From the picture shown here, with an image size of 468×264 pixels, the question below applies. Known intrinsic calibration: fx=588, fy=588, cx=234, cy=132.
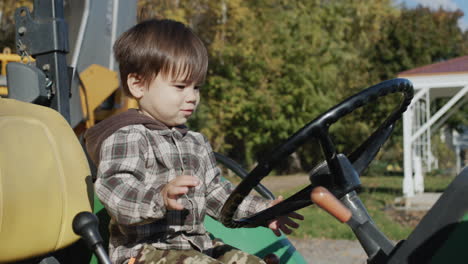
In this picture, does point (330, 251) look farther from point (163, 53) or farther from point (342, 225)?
point (163, 53)

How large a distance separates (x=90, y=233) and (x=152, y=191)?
0.63 ft

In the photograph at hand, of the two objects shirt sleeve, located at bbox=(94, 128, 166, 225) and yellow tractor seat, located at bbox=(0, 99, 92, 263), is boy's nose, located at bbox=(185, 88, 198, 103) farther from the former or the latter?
yellow tractor seat, located at bbox=(0, 99, 92, 263)

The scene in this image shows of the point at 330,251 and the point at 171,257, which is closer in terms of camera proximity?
the point at 171,257

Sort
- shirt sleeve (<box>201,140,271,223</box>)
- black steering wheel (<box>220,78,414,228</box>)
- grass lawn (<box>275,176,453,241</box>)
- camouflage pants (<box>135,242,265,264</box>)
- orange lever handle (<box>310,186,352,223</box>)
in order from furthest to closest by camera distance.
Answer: grass lawn (<box>275,176,453,241</box>) → shirt sleeve (<box>201,140,271,223</box>) → camouflage pants (<box>135,242,265,264</box>) → black steering wheel (<box>220,78,414,228</box>) → orange lever handle (<box>310,186,352,223</box>)

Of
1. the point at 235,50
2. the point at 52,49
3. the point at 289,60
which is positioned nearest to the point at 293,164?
the point at 289,60

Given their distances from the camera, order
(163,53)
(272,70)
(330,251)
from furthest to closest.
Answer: (272,70)
(330,251)
(163,53)

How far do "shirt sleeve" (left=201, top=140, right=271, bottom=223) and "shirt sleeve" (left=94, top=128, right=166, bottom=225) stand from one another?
0.36 metres

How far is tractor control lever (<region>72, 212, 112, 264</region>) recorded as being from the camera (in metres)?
1.48

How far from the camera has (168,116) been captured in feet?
6.09

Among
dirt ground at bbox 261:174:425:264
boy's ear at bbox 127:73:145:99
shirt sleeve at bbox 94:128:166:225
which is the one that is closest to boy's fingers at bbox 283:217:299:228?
shirt sleeve at bbox 94:128:166:225

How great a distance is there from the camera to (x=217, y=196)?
207 centimetres

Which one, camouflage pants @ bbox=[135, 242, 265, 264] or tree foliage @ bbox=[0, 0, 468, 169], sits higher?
camouflage pants @ bbox=[135, 242, 265, 264]

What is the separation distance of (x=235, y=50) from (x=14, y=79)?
11793 millimetres

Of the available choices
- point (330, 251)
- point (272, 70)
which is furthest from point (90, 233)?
point (272, 70)
